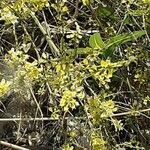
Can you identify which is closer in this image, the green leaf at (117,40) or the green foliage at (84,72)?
the green foliage at (84,72)

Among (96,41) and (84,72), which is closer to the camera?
(84,72)

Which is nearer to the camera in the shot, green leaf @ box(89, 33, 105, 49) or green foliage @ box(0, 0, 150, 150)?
green foliage @ box(0, 0, 150, 150)

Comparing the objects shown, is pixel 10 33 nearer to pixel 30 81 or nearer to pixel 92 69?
pixel 30 81

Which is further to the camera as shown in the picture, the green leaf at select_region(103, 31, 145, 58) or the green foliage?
the green leaf at select_region(103, 31, 145, 58)

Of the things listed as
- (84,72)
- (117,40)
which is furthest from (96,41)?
(84,72)

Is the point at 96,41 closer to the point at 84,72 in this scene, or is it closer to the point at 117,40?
the point at 117,40

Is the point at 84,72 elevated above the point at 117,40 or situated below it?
below

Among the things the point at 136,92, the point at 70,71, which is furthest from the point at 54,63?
the point at 136,92

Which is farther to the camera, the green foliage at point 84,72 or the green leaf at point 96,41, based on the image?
the green leaf at point 96,41
